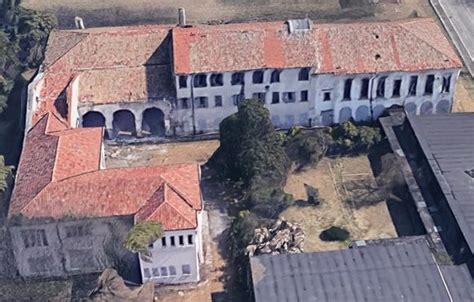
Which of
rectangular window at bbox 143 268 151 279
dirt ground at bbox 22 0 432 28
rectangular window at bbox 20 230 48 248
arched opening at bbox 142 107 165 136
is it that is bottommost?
rectangular window at bbox 143 268 151 279

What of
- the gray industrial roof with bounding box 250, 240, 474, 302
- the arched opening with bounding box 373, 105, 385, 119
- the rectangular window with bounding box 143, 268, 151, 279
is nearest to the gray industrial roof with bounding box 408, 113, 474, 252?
the arched opening with bounding box 373, 105, 385, 119

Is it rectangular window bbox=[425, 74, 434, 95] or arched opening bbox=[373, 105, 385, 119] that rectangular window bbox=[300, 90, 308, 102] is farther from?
rectangular window bbox=[425, 74, 434, 95]

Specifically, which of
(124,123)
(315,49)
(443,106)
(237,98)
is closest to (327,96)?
(315,49)

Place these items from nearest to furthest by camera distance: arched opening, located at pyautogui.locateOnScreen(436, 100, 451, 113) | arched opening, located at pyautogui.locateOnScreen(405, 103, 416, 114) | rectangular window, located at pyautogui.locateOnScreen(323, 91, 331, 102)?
rectangular window, located at pyautogui.locateOnScreen(323, 91, 331, 102) → arched opening, located at pyautogui.locateOnScreen(405, 103, 416, 114) → arched opening, located at pyautogui.locateOnScreen(436, 100, 451, 113)

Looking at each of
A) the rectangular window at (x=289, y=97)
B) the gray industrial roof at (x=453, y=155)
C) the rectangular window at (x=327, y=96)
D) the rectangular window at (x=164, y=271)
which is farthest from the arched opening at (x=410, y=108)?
the rectangular window at (x=164, y=271)

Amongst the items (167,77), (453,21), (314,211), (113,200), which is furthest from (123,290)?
(453,21)

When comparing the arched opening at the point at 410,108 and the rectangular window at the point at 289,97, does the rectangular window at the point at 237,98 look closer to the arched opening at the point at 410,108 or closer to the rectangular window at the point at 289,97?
the rectangular window at the point at 289,97

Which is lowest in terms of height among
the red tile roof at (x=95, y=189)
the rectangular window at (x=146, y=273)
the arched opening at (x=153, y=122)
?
the rectangular window at (x=146, y=273)

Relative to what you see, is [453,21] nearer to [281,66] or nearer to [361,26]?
[361,26]
